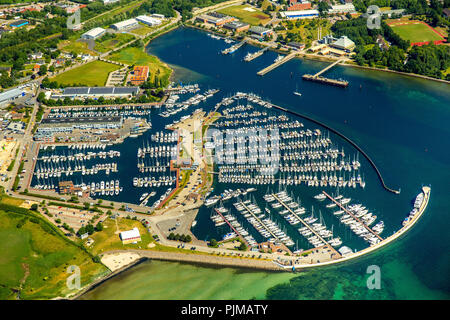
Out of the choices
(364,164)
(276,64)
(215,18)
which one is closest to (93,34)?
(215,18)

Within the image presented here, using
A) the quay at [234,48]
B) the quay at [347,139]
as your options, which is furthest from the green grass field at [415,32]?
the quay at [347,139]

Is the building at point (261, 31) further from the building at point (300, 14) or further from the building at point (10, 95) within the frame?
the building at point (10, 95)

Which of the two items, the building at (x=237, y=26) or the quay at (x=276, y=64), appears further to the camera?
the building at (x=237, y=26)

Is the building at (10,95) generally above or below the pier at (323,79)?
below

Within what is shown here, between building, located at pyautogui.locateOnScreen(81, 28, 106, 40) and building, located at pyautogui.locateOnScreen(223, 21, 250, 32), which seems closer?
building, located at pyautogui.locateOnScreen(81, 28, 106, 40)

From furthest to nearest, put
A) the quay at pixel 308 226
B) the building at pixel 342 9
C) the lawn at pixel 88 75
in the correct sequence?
the building at pixel 342 9
the lawn at pixel 88 75
the quay at pixel 308 226

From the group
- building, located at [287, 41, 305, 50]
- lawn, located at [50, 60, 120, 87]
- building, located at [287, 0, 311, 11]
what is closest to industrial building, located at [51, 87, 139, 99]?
lawn, located at [50, 60, 120, 87]

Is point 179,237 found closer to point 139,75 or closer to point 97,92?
point 97,92

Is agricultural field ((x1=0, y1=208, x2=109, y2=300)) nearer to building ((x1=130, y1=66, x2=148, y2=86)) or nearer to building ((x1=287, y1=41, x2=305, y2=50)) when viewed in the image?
building ((x1=130, y1=66, x2=148, y2=86))
